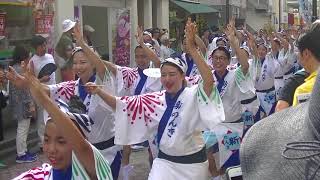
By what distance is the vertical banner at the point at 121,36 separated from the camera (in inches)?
510

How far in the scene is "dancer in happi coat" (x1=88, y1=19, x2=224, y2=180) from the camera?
4.07 m

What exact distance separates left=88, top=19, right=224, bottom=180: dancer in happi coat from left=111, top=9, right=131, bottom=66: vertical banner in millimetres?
8690

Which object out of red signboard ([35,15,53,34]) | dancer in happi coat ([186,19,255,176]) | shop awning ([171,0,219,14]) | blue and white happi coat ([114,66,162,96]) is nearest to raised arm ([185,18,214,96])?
dancer in happi coat ([186,19,255,176])

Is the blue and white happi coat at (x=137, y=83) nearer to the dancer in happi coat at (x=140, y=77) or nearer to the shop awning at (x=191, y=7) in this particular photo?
the dancer in happi coat at (x=140, y=77)

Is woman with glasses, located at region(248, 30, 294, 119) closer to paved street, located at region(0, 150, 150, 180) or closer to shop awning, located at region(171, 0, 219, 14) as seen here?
paved street, located at region(0, 150, 150, 180)

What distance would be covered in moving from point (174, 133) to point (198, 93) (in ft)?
1.22

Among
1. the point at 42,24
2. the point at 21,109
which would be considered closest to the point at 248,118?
the point at 21,109

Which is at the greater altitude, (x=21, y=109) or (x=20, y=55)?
(x=20, y=55)

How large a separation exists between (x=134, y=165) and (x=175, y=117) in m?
2.88

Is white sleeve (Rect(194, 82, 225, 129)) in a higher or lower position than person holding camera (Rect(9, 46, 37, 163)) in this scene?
higher

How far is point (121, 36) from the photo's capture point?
1312 cm

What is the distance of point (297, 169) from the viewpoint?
87 cm

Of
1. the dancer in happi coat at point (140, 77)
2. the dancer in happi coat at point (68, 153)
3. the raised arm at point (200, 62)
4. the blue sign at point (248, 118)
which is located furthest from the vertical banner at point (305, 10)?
the dancer in happi coat at point (68, 153)

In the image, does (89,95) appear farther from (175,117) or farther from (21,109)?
(21,109)
